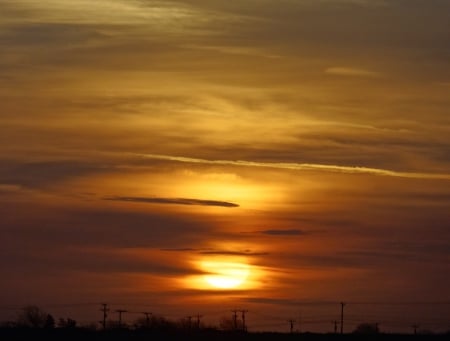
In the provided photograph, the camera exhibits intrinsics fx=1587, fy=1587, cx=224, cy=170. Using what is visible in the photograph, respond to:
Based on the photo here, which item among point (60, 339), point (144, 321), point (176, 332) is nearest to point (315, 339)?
point (176, 332)

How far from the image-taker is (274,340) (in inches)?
3442

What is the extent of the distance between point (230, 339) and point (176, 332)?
418 cm

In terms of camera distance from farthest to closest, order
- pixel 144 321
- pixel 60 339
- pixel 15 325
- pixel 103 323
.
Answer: pixel 144 321 → pixel 103 323 → pixel 15 325 → pixel 60 339

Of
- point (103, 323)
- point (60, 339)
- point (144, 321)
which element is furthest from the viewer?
point (144, 321)

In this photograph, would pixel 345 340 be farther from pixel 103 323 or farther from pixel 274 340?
pixel 103 323

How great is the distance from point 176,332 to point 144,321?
23495mm

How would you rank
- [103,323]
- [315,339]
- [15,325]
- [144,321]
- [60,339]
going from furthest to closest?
[144,321]
[103,323]
[15,325]
[315,339]
[60,339]

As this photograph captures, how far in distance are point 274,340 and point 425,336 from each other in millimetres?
11057

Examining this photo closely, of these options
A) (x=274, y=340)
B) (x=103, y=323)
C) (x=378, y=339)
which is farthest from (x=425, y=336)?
(x=103, y=323)

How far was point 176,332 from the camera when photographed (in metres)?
89.4

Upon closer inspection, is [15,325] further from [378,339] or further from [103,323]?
[378,339]

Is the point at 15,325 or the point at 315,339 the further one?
the point at 15,325

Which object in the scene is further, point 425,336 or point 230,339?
point 425,336

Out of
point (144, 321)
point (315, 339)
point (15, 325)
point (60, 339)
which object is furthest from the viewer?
point (144, 321)
